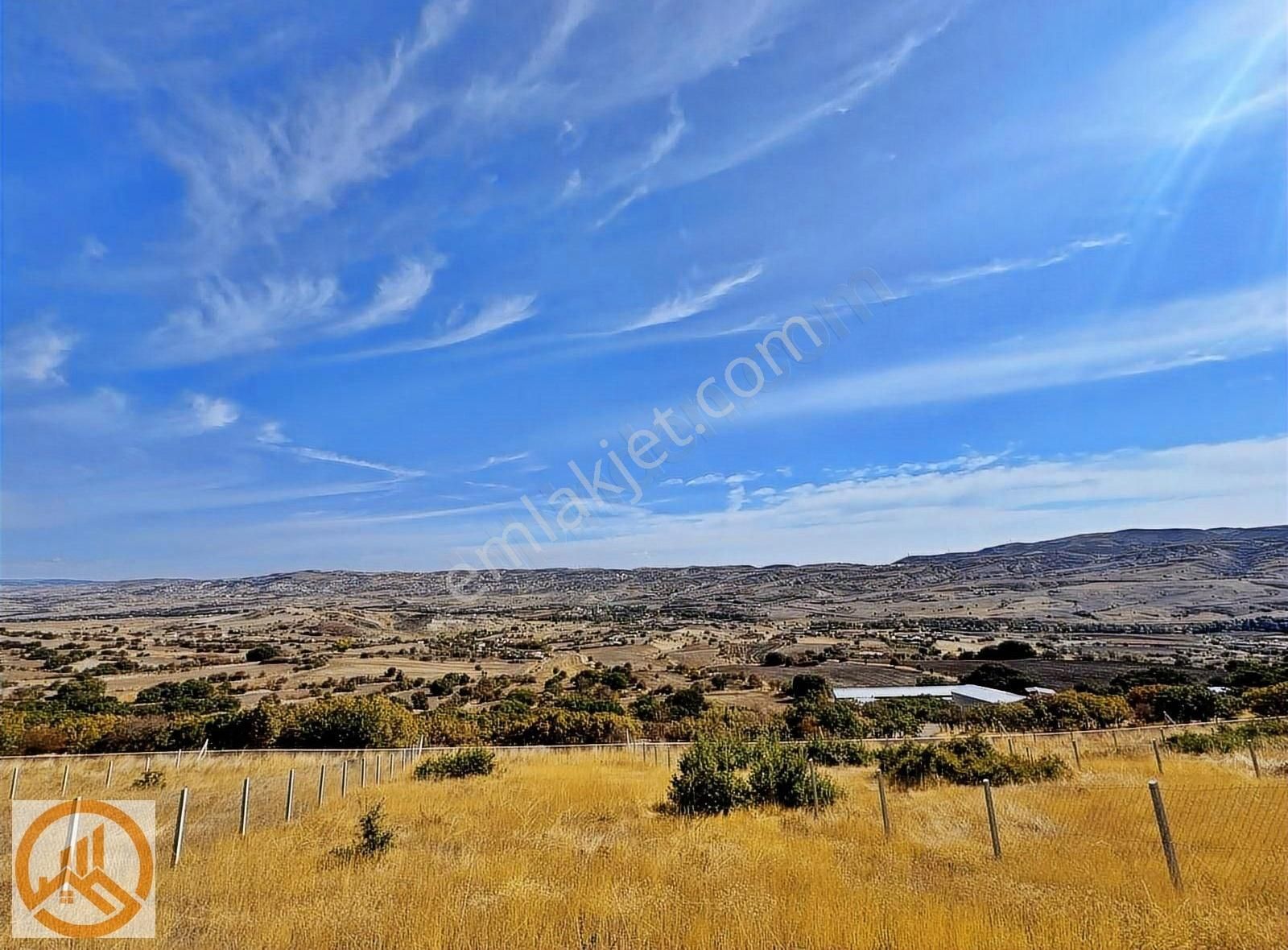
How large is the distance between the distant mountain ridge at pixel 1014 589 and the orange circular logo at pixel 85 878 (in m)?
122

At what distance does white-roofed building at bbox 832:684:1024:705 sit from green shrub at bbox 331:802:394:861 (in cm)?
2850

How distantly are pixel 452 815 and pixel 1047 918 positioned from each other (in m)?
9.94

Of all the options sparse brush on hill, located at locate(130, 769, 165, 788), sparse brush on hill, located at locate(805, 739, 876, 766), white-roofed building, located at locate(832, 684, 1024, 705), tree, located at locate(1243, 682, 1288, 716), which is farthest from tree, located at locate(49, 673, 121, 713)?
tree, located at locate(1243, 682, 1288, 716)

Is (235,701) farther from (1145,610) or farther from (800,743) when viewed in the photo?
(1145,610)

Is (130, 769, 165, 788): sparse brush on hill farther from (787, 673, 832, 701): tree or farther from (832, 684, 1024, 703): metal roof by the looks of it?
(787, 673, 832, 701): tree

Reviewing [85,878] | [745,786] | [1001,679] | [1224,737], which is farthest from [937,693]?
[85,878]

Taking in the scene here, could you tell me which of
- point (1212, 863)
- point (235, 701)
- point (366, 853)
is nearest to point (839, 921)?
point (1212, 863)

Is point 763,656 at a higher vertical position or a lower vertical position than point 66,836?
lower

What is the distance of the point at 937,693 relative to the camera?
126ft

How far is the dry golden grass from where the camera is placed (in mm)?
6426

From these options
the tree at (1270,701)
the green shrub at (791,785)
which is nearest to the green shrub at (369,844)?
the green shrub at (791,785)

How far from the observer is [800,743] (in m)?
20.2

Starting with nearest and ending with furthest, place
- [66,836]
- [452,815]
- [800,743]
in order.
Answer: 1. [66,836]
2. [452,815]
3. [800,743]

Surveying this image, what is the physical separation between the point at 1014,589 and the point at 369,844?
15790 centimetres
